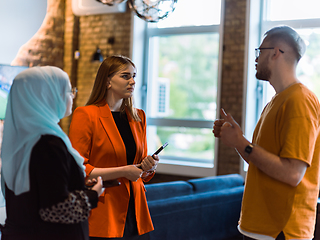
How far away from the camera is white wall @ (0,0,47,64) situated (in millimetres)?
5730

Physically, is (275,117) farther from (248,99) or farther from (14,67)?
(14,67)

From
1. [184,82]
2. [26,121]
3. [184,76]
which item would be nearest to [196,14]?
[184,76]

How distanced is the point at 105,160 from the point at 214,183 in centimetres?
216

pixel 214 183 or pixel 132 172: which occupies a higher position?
pixel 132 172

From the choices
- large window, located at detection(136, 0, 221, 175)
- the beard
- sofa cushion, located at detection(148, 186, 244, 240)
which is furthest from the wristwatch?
large window, located at detection(136, 0, 221, 175)

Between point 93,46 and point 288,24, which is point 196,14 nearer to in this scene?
point 288,24

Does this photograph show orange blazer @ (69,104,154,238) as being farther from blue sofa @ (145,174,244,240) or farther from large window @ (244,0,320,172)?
large window @ (244,0,320,172)

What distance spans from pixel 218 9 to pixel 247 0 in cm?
68

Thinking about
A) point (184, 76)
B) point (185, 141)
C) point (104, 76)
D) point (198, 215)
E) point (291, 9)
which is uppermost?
point (291, 9)

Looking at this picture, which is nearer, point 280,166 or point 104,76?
point 280,166

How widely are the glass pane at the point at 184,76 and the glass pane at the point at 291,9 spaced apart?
3.28 ft

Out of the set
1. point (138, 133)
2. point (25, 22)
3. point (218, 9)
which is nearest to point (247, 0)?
point (218, 9)

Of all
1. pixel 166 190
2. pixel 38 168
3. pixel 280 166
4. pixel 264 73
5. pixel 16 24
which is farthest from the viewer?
pixel 16 24

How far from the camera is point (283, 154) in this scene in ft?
5.15
